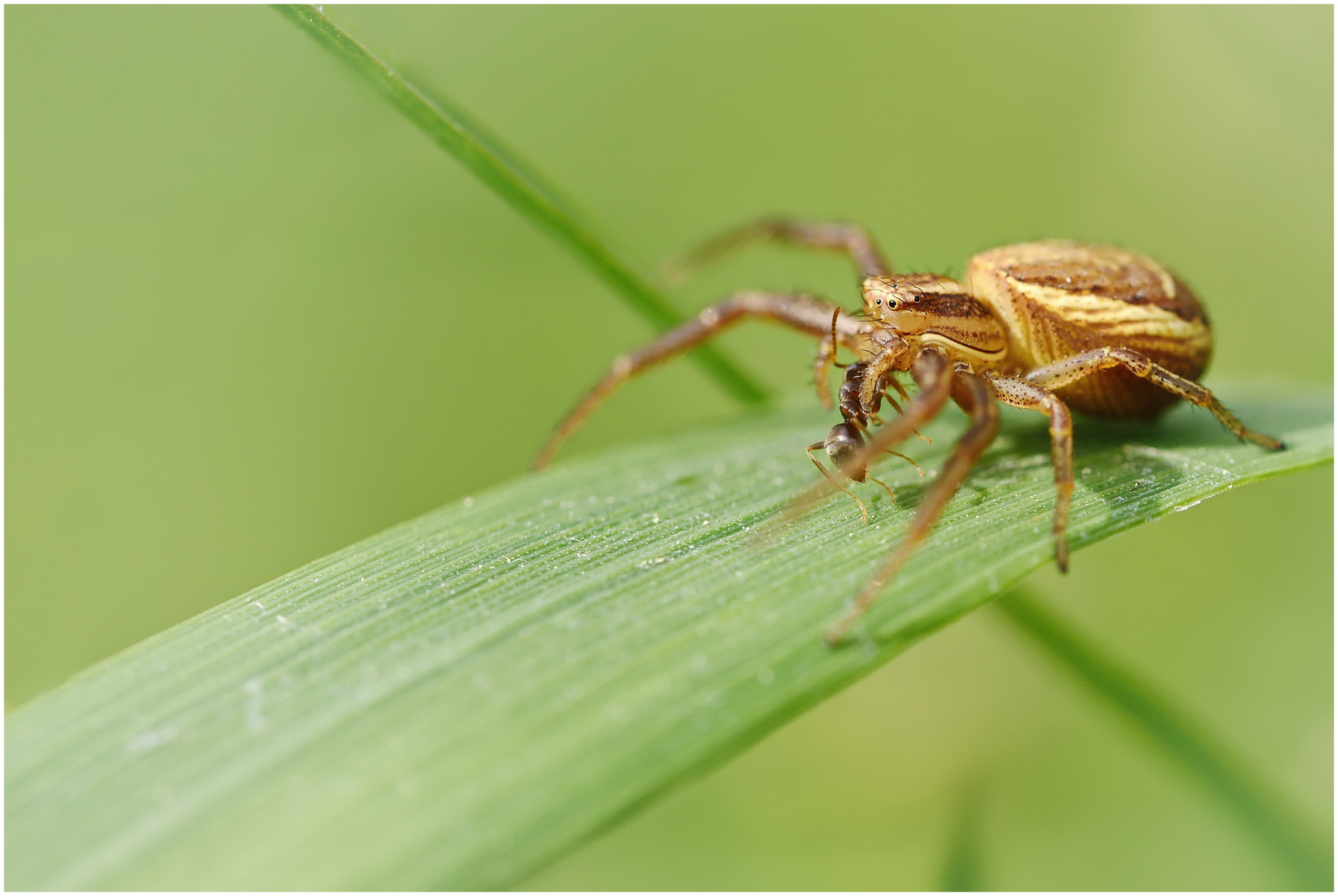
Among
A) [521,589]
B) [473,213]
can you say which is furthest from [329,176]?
[521,589]

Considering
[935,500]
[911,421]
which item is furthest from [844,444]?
[935,500]

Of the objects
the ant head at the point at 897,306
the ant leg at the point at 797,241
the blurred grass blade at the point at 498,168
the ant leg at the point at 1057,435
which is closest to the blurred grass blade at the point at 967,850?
the ant leg at the point at 1057,435

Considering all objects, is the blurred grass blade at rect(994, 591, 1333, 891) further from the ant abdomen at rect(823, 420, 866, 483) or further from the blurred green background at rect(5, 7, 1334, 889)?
the ant abdomen at rect(823, 420, 866, 483)

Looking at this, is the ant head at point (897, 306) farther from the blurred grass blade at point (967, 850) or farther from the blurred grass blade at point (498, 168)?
the blurred grass blade at point (967, 850)

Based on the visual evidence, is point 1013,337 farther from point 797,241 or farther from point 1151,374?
point 797,241

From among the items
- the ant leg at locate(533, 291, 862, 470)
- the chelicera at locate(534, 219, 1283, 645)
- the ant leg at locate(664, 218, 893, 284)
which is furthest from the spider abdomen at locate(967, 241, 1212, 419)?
the ant leg at locate(664, 218, 893, 284)

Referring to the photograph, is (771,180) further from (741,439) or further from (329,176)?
(741,439)
